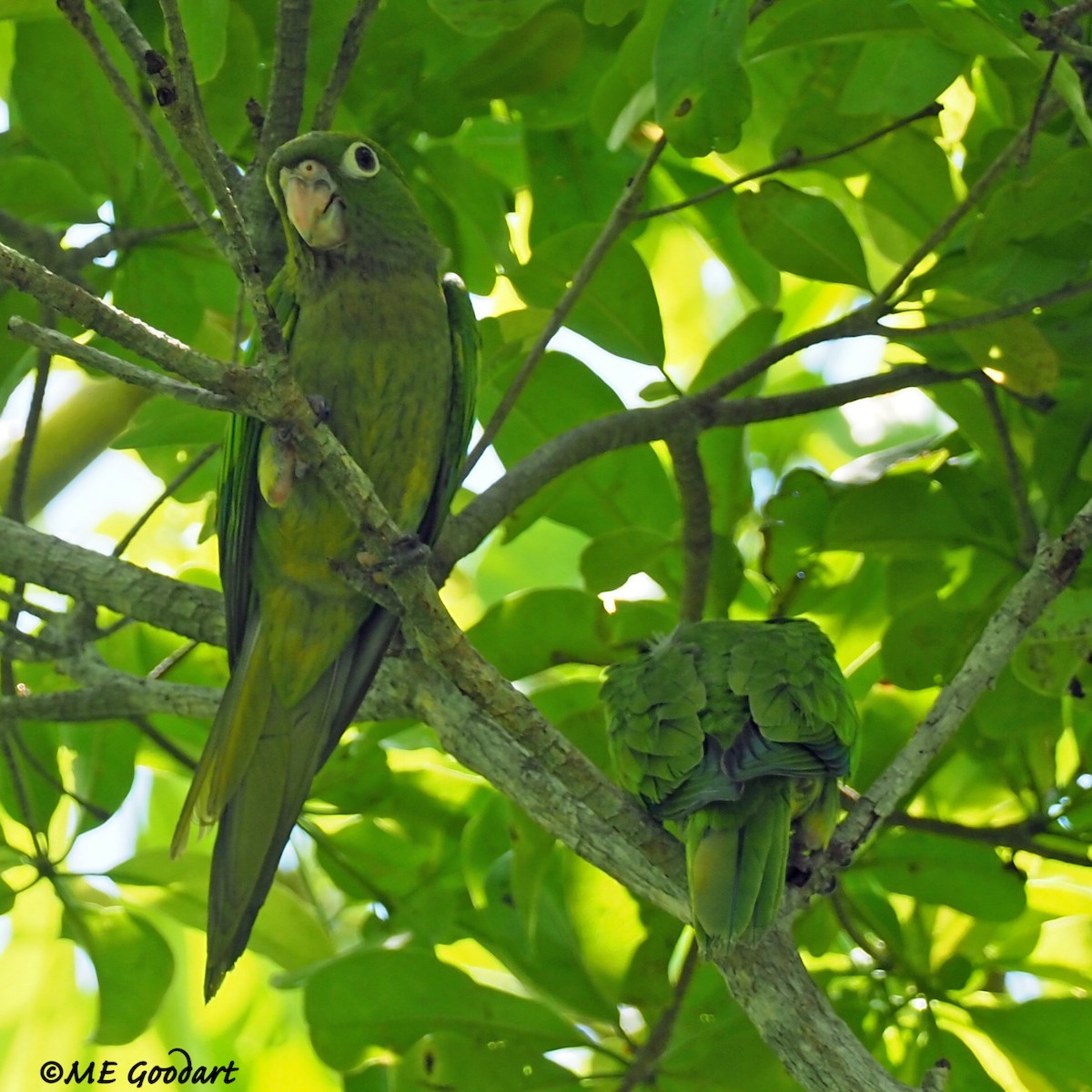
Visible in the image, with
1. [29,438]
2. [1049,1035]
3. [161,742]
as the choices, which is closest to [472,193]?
[29,438]

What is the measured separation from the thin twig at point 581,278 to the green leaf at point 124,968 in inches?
49.4

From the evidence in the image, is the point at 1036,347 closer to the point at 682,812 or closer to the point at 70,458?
the point at 682,812

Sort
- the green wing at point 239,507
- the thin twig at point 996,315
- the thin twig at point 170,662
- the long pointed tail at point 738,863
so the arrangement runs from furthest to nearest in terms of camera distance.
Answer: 1. the thin twig at point 170,662
2. the green wing at point 239,507
3. the thin twig at point 996,315
4. the long pointed tail at point 738,863

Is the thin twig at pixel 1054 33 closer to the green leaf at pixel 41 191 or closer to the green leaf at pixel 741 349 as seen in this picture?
the green leaf at pixel 741 349

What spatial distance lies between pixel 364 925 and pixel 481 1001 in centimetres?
54

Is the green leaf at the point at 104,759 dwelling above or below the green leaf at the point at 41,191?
below

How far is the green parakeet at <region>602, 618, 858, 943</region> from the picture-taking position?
205 centimetres

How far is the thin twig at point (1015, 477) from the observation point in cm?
256

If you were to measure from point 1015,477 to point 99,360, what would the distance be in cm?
184

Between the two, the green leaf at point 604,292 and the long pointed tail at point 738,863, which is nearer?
the long pointed tail at point 738,863

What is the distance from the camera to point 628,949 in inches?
108

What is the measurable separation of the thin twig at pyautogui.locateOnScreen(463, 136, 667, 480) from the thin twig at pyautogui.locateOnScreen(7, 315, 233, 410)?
41.6 inches

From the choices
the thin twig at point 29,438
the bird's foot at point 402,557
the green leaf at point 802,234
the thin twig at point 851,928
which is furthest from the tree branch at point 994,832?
the thin twig at point 29,438

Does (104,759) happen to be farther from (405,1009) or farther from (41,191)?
(41,191)
